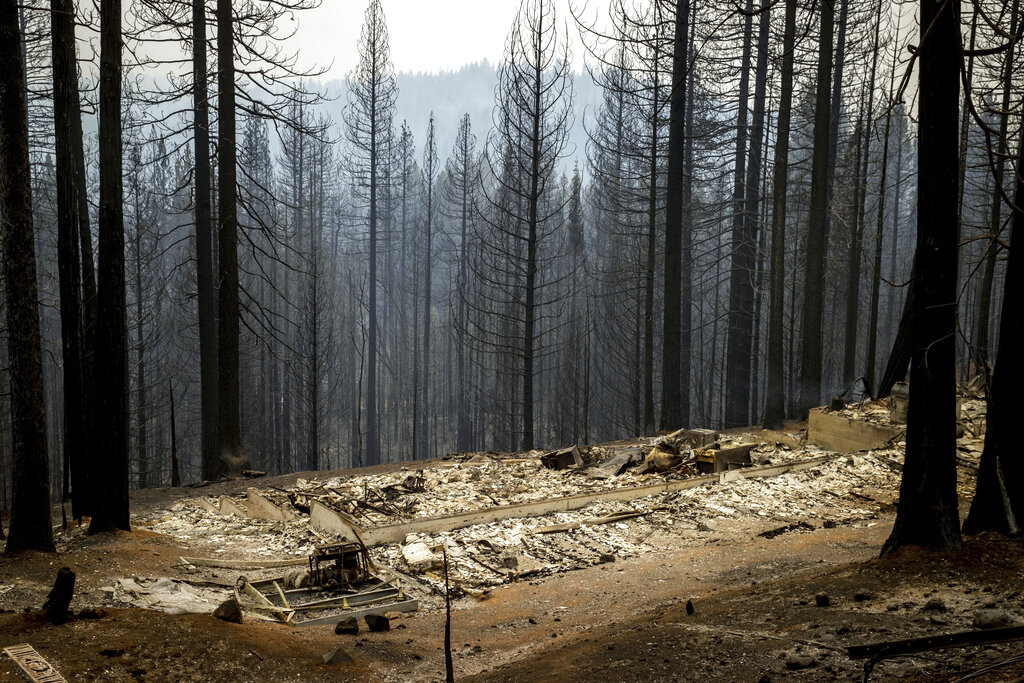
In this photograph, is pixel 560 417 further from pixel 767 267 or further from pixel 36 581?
pixel 36 581

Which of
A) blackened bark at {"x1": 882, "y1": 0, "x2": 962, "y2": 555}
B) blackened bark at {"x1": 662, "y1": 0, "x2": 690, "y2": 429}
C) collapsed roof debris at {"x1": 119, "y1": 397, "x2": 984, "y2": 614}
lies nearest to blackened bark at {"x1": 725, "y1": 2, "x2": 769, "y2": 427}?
blackened bark at {"x1": 662, "y1": 0, "x2": 690, "y2": 429}

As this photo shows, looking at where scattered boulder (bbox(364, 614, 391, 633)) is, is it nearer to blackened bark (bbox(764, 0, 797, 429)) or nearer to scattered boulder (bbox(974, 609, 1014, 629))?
scattered boulder (bbox(974, 609, 1014, 629))

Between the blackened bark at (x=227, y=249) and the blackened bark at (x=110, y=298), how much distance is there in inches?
204

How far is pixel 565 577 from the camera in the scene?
7234mm

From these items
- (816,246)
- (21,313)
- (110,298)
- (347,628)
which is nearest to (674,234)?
(816,246)

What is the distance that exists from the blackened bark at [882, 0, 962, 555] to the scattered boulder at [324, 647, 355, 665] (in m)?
4.26

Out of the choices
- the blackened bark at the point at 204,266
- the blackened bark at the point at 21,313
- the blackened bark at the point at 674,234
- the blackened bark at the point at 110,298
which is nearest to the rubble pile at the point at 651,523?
the blackened bark at the point at 110,298

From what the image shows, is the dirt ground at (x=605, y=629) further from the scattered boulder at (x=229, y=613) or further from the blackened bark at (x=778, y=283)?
the blackened bark at (x=778, y=283)

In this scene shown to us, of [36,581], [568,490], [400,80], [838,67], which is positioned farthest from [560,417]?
[400,80]

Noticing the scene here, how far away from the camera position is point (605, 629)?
17.5 feet

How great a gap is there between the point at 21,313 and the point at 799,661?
23.0ft

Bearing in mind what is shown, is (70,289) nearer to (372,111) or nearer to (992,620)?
(992,620)

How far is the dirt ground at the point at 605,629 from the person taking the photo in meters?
3.88

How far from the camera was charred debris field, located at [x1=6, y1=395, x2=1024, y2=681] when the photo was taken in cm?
409
